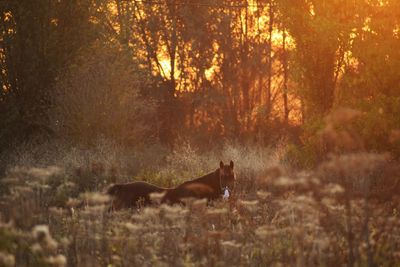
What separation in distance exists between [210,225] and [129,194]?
3.09 meters

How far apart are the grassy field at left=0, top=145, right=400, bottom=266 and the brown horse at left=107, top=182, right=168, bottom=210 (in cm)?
51

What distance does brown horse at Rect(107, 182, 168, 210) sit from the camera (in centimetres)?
1470

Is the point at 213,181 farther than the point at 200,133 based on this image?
No

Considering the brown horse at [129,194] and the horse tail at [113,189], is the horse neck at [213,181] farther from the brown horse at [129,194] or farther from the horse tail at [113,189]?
the horse tail at [113,189]

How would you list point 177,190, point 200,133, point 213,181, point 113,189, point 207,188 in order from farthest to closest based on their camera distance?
1. point 200,133
2. point 213,181
3. point 113,189
4. point 177,190
5. point 207,188

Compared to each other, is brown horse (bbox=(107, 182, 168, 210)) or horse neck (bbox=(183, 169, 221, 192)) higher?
horse neck (bbox=(183, 169, 221, 192))

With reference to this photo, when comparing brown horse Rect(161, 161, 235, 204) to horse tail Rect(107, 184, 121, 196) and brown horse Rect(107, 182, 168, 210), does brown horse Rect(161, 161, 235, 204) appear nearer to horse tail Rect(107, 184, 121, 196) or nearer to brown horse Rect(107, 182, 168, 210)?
brown horse Rect(107, 182, 168, 210)

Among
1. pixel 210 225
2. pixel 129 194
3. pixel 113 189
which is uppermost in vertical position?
pixel 113 189

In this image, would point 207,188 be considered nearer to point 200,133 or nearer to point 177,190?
point 177,190

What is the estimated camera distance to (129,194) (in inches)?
586

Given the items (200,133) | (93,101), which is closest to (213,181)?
(93,101)

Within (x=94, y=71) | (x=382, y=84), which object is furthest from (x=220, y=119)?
(x=382, y=84)

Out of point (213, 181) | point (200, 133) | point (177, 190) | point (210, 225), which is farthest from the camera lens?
point (200, 133)

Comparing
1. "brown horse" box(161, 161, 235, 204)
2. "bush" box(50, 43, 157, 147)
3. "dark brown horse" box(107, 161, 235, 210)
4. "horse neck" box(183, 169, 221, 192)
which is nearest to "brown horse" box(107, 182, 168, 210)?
"dark brown horse" box(107, 161, 235, 210)
